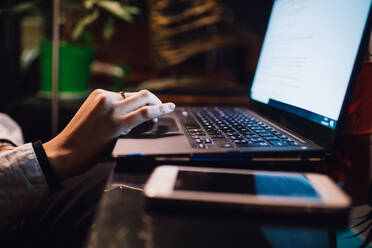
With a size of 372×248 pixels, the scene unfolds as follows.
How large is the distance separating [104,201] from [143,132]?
0.23m

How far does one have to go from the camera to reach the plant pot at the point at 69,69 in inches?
57.2

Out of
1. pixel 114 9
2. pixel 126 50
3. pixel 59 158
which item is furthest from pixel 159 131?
pixel 126 50

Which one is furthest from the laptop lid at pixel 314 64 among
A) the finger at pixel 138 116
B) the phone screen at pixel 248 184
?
the finger at pixel 138 116

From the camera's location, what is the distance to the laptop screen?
43 cm

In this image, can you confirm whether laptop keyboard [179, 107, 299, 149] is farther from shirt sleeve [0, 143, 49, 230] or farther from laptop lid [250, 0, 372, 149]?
shirt sleeve [0, 143, 49, 230]

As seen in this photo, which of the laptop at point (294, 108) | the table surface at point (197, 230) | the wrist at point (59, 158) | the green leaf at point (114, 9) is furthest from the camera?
the green leaf at point (114, 9)

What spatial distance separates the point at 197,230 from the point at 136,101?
29cm

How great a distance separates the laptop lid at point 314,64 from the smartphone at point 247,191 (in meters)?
0.17

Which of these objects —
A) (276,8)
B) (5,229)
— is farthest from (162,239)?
(276,8)

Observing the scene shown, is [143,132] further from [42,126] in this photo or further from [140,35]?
[140,35]

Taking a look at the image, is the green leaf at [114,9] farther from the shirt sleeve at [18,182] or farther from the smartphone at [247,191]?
the smartphone at [247,191]

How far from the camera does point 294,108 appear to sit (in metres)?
0.57

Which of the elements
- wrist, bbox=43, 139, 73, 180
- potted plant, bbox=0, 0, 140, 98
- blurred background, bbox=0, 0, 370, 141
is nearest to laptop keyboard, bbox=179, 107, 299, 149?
wrist, bbox=43, 139, 73, 180

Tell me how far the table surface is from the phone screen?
0.03 meters
